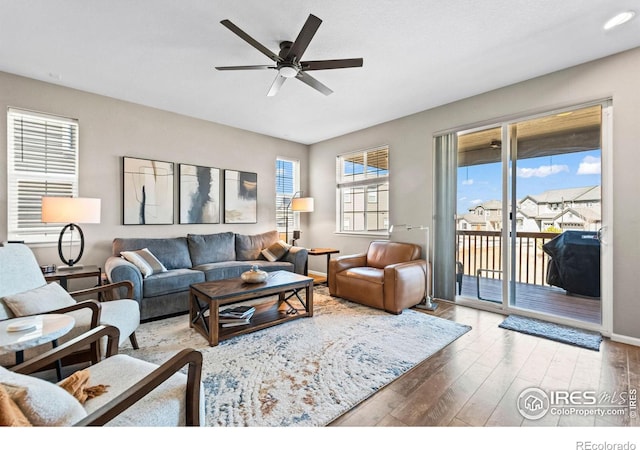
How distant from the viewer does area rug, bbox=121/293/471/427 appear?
5.48 feet

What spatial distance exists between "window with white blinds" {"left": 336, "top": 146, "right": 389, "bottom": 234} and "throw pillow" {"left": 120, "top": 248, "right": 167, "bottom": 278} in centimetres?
310

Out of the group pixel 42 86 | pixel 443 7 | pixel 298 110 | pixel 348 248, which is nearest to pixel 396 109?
pixel 298 110

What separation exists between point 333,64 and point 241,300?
90.3 inches

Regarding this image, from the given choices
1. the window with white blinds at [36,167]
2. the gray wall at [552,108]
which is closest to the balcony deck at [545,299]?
the gray wall at [552,108]

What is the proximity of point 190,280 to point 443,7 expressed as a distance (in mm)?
3569

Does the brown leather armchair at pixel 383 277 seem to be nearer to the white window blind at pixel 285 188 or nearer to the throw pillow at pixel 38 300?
the white window blind at pixel 285 188

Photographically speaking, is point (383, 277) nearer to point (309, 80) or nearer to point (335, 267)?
point (335, 267)

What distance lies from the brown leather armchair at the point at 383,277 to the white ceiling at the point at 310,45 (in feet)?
6.79

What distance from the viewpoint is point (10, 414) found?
0.75 metres

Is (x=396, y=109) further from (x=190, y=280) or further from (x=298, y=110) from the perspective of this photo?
(x=190, y=280)

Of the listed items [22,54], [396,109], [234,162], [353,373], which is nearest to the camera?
[353,373]

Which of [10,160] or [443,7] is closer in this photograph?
[443,7]

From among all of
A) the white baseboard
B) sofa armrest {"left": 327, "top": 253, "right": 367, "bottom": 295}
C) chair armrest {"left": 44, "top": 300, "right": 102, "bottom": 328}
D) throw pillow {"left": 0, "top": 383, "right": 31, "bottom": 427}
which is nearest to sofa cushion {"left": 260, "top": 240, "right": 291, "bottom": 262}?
sofa armrest {"left": 327, "top": 253, "right": 367, "bottom": 295}

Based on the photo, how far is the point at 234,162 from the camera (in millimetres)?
4828
